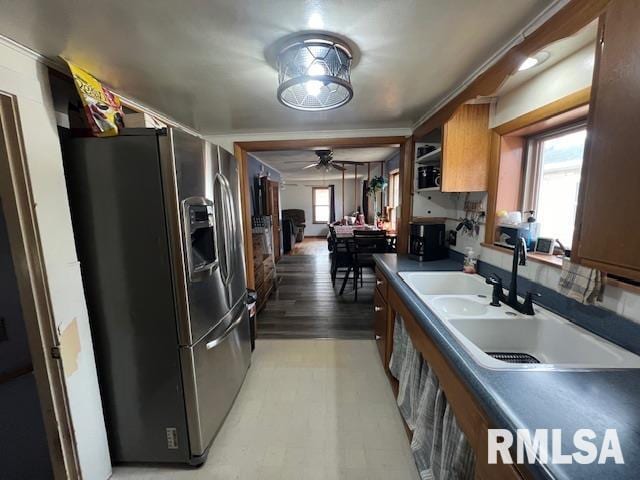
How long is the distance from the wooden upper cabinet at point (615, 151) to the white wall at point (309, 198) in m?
8.38

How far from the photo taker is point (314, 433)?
5.50 ft

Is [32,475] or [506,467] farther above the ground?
[506,467]

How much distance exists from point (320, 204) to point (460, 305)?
326 inches

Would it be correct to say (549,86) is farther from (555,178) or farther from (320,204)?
(320,204)

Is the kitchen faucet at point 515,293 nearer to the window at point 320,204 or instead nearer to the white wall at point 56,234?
the white wall at point 56,234

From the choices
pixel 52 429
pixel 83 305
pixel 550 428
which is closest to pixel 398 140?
pixel 550 428

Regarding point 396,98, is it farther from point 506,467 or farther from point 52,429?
point 52,429

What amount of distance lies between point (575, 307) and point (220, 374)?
1910 mm

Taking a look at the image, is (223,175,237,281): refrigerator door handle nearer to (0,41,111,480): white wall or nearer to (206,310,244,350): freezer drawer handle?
(206,310,244,350): freezer drawer handle

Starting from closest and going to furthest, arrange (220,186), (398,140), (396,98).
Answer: (220,186) → (396,98) → (398,140)

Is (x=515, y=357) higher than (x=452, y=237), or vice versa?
(x=452, y=237)

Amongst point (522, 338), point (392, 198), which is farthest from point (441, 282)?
point (392, 198)

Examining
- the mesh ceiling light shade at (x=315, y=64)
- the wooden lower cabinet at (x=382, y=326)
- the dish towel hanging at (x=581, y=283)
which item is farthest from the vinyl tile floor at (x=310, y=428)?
the mesh ceiling light shade at (x=315, y=64)

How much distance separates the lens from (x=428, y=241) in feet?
7.43
